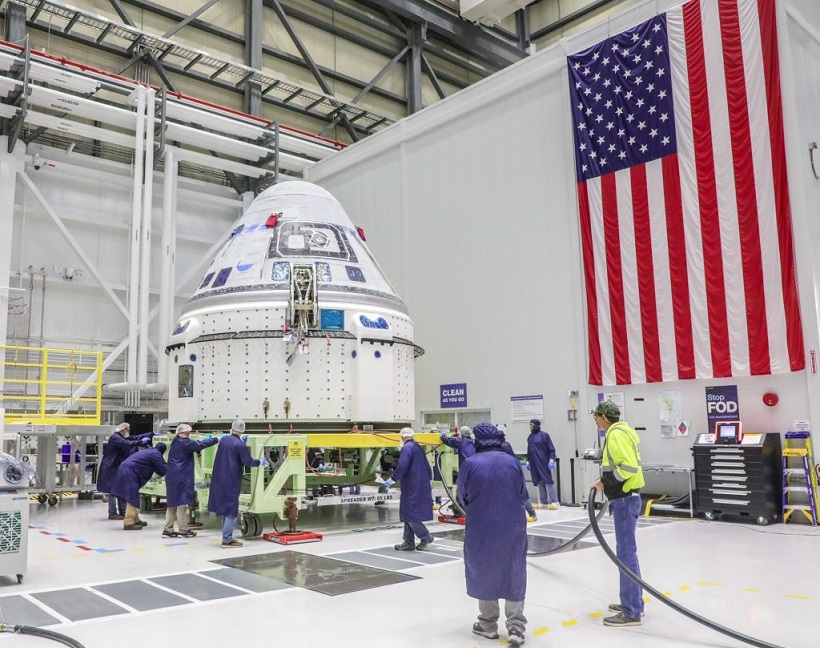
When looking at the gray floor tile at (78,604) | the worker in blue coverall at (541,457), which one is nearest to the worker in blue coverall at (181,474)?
the gray floor tile at (78,604)

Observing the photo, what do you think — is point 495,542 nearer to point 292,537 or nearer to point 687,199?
point 292,537

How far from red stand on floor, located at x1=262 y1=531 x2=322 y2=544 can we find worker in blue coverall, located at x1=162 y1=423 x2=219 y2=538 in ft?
4.05

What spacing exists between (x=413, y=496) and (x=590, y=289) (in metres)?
7.23

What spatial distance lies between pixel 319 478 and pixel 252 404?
5.67 ft

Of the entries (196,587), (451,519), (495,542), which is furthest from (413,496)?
(495,542)

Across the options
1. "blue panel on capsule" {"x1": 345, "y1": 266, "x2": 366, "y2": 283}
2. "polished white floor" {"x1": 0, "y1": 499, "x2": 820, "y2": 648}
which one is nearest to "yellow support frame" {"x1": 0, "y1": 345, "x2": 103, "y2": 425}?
"blue panel on capsule" {"x1": 345, "y1": 266, "x2": 366, "y2": 283}

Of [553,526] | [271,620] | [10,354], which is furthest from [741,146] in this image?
[10,354]

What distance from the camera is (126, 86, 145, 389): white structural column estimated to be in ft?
60.3

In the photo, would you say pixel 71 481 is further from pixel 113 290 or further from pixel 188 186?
pixel 188 186

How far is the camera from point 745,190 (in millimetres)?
12430

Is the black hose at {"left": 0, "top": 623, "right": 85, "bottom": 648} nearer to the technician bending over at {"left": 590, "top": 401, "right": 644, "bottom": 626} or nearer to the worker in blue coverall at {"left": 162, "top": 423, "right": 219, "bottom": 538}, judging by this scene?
the technician bending over at {"left": 590, "top": 401, "right": 644, "bottom": 626}

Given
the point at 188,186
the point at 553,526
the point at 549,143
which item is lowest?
the point at 553,526

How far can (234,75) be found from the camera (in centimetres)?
2216

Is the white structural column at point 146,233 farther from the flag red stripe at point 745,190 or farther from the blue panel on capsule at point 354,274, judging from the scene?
the flag red stripe at point 745,190
